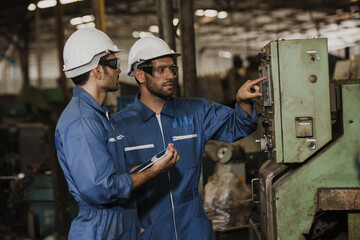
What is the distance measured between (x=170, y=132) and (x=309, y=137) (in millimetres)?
737

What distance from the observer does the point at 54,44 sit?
1922 cm

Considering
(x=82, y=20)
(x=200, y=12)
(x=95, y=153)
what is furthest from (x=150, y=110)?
(x=82, y=20)

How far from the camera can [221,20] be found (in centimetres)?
1568

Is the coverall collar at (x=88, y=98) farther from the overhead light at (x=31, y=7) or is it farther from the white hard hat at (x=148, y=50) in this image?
the overhead light at (x=31, y=7)

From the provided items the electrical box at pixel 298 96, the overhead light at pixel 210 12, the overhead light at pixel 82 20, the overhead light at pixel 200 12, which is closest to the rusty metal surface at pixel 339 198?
the electrical box at pixel 298 96

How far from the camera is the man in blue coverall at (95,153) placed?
175 cm

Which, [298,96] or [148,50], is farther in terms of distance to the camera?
[148,50]

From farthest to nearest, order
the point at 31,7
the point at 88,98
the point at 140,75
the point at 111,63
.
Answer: the point at 31,7, the point at 140,75, the point at 111,63, the point at 88,98

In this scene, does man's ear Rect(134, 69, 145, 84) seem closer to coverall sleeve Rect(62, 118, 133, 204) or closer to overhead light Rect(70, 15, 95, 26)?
coverall sleeve Rect(62, 118, 133, 204)

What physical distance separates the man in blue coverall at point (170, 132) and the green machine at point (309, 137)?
0.74 ft

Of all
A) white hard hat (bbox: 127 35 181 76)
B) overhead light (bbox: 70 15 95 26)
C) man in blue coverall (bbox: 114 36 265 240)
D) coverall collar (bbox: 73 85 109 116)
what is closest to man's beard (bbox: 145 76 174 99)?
man in blue coverall (bbox: 114 36 265 240)

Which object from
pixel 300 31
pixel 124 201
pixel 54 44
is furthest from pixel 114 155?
pixel 54 44

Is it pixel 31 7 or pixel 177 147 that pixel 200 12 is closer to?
pixel 31 7

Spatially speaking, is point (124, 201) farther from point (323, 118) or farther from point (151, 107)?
point (323, 118)
